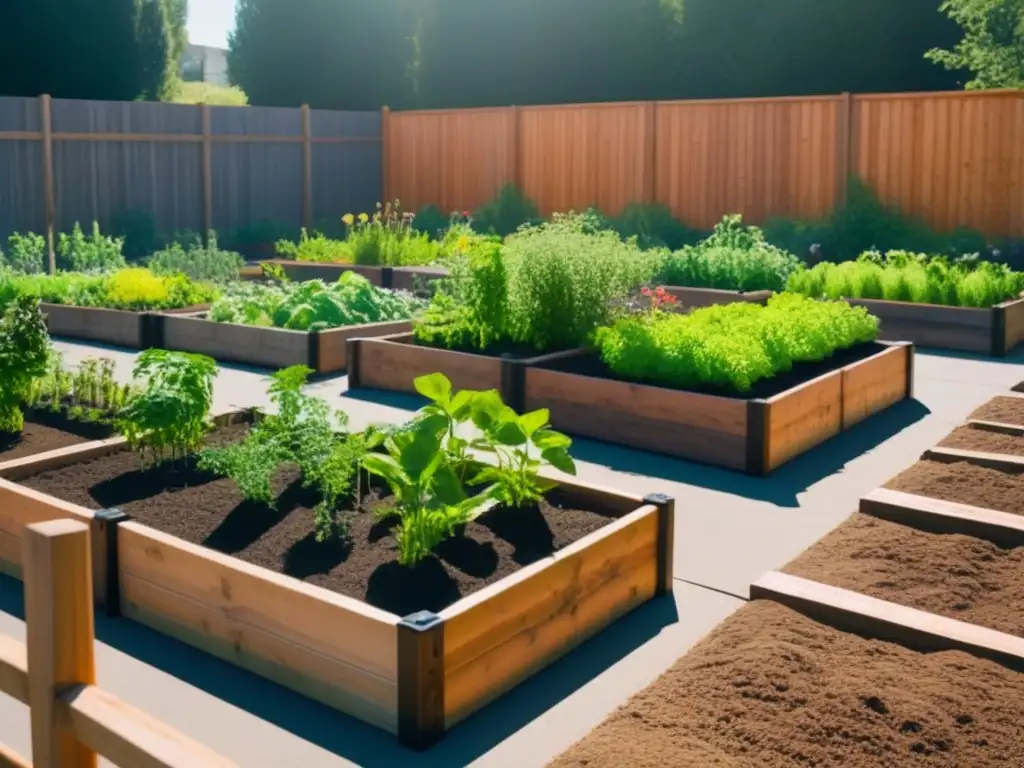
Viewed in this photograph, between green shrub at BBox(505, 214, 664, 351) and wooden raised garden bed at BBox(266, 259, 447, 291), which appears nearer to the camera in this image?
green shrub at BBox(505, 214, 664, 351)

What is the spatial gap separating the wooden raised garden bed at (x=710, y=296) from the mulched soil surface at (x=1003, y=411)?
3384 mm

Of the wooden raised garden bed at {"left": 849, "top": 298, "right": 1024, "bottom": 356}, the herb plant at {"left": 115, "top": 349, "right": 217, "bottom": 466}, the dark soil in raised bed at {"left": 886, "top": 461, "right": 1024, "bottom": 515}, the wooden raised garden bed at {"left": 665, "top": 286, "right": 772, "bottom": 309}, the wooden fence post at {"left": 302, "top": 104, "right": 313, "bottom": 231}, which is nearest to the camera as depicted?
the herb plant at {"left": 115, "top": 349, "right": 217, "bottom": 466}

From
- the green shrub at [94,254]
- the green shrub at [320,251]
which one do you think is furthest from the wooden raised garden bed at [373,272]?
the green shrub at [94,254]

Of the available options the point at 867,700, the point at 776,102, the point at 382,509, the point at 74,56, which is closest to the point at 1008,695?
the point at 867,700

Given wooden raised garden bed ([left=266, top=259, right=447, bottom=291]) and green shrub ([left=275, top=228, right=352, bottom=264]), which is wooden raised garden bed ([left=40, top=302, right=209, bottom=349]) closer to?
wooden raised garden bed ([left=266, top=259, right=447, bottom=291])

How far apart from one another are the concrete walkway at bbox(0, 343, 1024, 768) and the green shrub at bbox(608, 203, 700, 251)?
8.84 metres

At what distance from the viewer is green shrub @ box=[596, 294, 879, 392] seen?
22.5 feet

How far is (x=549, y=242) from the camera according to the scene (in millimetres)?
8070

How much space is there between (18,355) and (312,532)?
230 centimetres

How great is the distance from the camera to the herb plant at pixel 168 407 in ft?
17.0

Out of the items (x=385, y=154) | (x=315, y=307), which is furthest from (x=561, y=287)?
(x=385, y=154)

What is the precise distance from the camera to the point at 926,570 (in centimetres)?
455

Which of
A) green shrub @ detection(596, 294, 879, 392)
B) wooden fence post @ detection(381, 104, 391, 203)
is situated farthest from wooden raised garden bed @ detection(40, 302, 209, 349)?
wooden fence post @ detection(381, 104, 391, 203)

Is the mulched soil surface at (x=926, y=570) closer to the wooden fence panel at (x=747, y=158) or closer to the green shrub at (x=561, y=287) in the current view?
the green shrub at (x=561, y=287)
